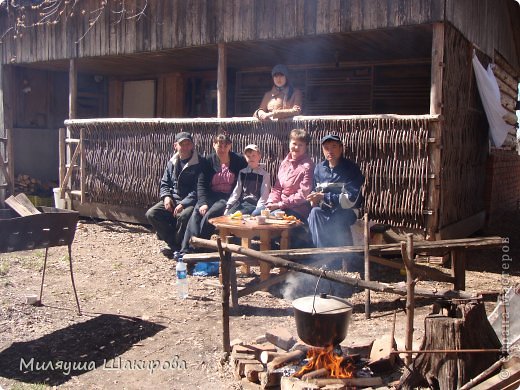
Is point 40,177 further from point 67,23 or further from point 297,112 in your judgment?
point 297,112

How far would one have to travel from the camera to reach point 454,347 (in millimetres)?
3363

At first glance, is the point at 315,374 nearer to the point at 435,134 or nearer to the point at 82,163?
the point at 435,134

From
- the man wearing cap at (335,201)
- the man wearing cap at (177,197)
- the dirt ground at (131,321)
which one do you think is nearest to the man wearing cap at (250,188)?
the man wearing cap at (177,197)

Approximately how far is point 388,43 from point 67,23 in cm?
628

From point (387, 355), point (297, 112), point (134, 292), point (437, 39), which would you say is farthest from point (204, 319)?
point (437, 39)

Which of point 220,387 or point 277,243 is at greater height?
point 277,243

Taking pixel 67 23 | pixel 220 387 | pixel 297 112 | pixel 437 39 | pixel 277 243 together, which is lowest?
pixel 220 387

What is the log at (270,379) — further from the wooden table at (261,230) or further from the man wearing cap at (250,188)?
the man wearing cap at (250,188)

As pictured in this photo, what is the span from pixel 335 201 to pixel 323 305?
9.00 ft

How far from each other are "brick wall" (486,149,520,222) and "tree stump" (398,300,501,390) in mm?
7257

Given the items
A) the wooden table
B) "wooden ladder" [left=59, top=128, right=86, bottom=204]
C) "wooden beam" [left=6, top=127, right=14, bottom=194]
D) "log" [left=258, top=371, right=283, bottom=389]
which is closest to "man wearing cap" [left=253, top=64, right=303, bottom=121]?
the wooden table

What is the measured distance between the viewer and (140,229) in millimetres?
9875

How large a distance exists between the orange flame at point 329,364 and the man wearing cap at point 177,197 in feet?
13.3

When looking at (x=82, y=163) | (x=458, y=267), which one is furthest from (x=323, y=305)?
(x=82, y=163)
